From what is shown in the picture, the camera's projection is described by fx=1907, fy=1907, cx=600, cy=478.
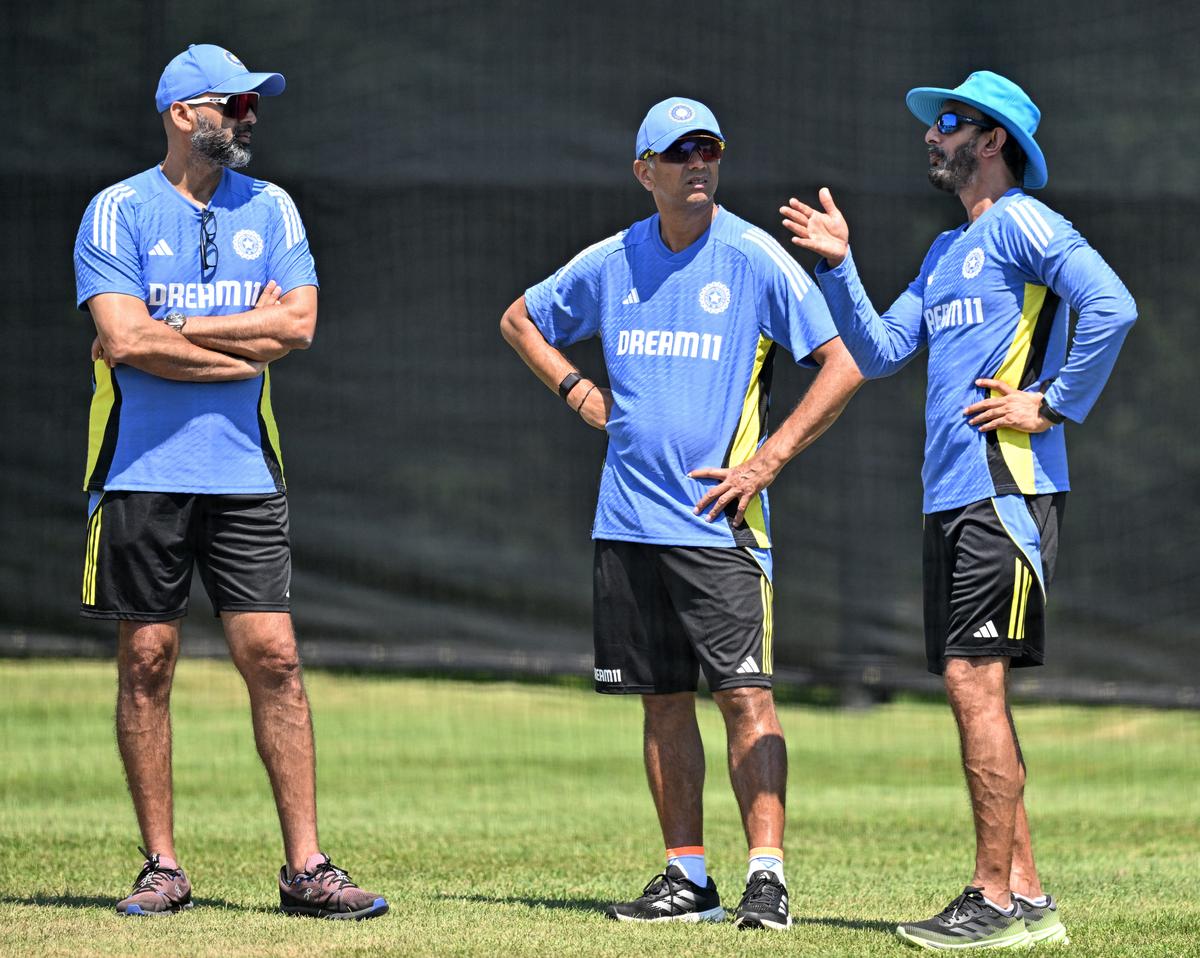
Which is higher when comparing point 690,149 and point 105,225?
point 690,149

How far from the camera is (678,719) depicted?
4406 mm

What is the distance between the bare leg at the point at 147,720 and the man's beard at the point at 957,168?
2.00 m

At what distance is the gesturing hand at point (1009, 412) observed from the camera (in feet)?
13.2

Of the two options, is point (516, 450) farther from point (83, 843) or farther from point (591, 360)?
point (83, 843)

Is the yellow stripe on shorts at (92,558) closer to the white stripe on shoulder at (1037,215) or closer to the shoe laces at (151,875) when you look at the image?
the shoe laces at (151,875)

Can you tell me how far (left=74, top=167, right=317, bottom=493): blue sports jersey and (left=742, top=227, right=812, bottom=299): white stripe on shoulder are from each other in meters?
1.15

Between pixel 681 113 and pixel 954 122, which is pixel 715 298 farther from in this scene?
pixel 954 122

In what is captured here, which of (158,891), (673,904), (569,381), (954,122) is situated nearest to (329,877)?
(158,891)

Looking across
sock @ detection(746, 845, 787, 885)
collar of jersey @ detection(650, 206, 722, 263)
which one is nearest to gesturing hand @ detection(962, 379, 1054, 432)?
collar of jersey @ detection(650, 206, 722, 263)

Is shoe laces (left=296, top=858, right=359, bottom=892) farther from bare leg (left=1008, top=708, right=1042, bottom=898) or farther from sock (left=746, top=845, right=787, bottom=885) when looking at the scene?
bare leg (left=1008, top=708, right=1042, bottom=898)

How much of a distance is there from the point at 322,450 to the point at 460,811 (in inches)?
55.6

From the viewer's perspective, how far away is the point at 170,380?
170 inches

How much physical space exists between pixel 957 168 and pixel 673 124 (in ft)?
2.11

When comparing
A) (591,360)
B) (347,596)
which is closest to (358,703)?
(347,596)
